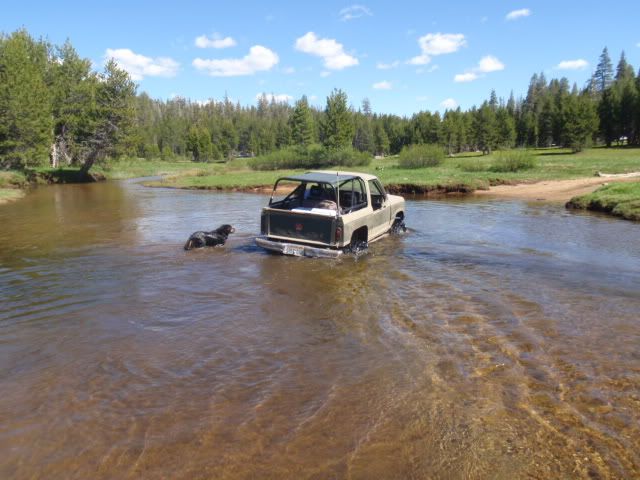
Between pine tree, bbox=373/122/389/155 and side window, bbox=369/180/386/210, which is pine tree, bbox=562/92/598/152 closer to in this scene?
pine tree, bbox=373/122/389/155

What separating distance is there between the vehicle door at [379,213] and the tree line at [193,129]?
112ft

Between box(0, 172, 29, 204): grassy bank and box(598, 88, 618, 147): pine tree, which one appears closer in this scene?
box(0, 172, 29, 204): grassy bank

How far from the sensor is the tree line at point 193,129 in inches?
1447

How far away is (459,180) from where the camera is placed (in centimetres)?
2662

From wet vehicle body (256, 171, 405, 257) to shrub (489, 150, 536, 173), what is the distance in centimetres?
2701

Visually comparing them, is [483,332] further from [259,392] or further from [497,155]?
[497,155]

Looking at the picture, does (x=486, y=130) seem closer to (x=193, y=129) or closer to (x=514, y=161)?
(x=514, y=161)

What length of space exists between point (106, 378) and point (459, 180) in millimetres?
24693

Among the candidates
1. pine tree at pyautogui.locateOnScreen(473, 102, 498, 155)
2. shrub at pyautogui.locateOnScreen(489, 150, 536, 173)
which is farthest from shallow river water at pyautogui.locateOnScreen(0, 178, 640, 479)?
pine tree at pyautogui.locateOnScreen(473, 102, 498, 155)

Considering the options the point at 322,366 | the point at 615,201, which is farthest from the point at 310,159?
the point at 322,366

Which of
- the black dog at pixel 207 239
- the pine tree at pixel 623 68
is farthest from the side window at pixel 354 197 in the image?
the pine tree at pixel 623 68

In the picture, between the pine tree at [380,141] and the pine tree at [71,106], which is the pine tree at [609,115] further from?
the pine tree at [71,106]

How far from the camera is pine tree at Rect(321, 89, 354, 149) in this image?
5016 centimetres

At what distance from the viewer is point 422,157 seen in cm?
4241
